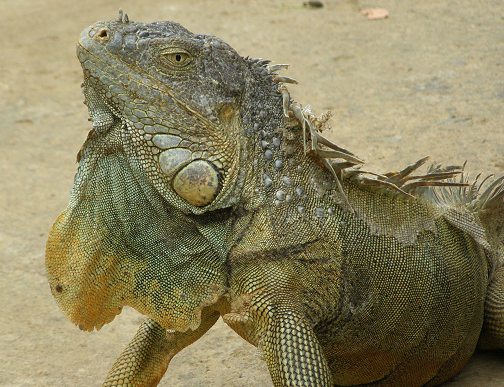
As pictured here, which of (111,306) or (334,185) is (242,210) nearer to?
(334,185)

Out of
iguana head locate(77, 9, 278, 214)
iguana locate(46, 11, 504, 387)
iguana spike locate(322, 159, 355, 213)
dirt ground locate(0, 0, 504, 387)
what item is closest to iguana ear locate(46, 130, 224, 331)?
iguana locate(46, 11, 504, 387)

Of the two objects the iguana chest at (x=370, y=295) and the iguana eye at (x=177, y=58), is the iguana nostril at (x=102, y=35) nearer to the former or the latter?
the iguana eye at (x=177, y=58)

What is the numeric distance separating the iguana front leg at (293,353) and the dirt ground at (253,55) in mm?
1264

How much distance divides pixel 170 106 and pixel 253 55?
247 inches

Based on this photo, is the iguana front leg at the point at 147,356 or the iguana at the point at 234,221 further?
the iguana front leg at the point at 147,356

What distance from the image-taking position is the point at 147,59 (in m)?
2.81

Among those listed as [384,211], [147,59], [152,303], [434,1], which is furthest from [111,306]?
[434,1]

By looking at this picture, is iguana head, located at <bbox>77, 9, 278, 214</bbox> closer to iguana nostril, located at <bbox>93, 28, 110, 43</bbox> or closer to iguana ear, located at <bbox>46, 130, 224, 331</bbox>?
iguana nostril, located at <bbox>93, 28, 110, 43</bbox>

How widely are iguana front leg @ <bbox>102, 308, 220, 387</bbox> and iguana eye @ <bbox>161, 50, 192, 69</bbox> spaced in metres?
1.53

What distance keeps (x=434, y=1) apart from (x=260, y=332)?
8736 millimetres

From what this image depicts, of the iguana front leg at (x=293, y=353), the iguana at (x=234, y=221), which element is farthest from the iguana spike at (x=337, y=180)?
the iguana front leg at (x=293, y=353)

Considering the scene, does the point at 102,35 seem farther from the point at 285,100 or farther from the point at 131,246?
the point at 131,246

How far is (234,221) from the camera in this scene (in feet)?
9.47

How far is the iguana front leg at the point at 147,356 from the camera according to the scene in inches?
134
